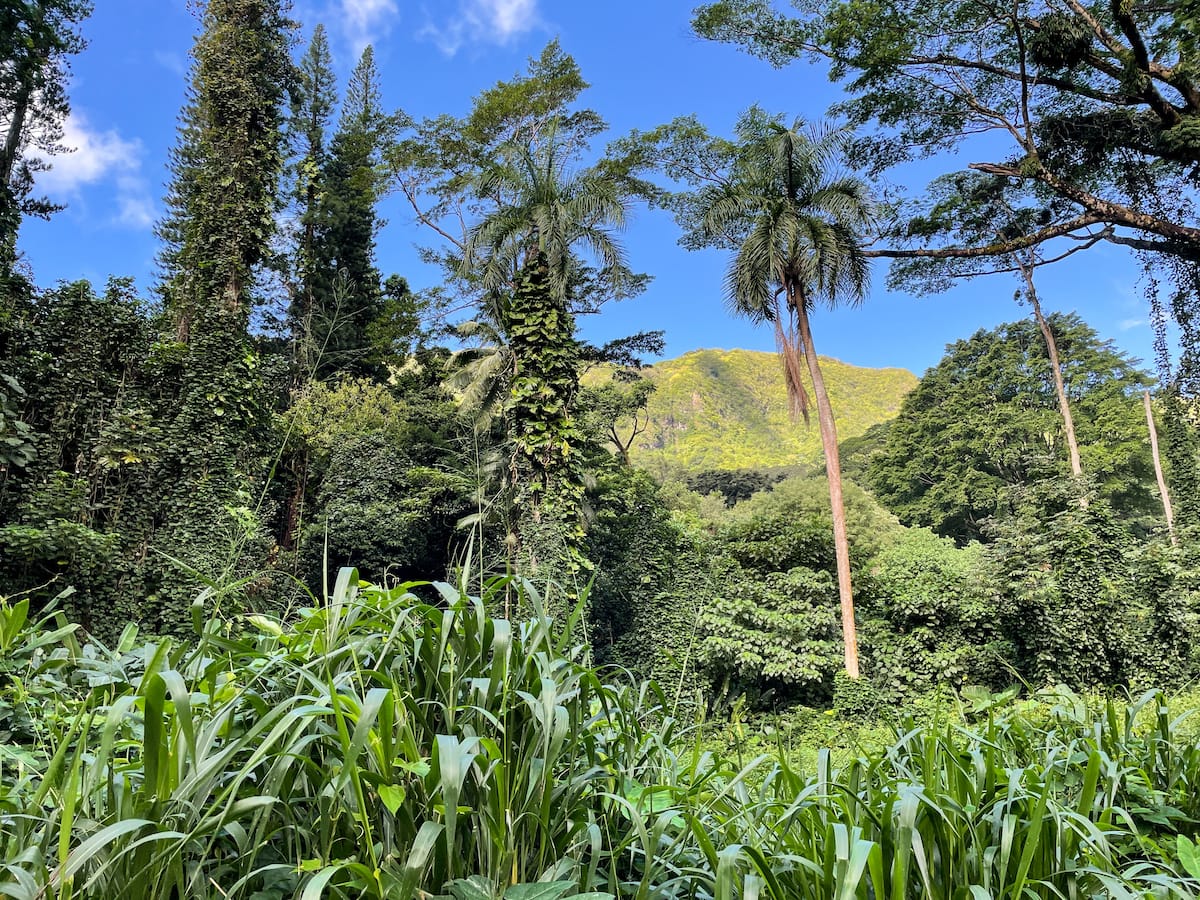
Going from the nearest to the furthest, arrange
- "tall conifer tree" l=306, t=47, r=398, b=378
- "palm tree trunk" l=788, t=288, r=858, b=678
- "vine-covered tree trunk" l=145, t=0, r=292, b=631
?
"vine-covered tree trunk" l=145, t=0, r=292, b=631, "palm tree trunk" l=788, t=288, r=858, b=678, "tall conifer tree" l=306, t=47, r=398, b=378

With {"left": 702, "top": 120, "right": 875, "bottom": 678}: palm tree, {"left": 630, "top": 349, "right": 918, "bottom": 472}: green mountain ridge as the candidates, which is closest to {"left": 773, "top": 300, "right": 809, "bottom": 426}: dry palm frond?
{"left": 702, "top": 120, "right": 875, "bottom": 678}: palm tree

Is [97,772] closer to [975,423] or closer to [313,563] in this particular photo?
[313,563]

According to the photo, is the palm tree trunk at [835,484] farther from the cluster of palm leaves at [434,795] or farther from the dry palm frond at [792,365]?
the cluster of palm leaves at [434,795]

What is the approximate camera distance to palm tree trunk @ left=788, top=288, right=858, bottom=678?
982 centimetres

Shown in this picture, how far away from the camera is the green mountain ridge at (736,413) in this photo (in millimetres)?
33438

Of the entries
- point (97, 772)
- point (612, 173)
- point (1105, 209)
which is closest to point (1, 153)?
point (612, 173)

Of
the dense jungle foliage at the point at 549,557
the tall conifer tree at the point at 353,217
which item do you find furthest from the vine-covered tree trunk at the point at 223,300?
the tall conifer tree at the point at 353,217

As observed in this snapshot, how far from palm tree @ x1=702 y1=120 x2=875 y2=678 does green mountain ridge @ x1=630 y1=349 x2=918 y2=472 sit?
15068 millimetres

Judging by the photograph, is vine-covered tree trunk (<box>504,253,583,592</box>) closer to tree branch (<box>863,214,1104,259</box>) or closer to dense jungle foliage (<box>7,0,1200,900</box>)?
dense jungle foliage (<box>7,0,1200,900</box>)

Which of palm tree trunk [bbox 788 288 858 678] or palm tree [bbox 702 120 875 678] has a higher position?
palm tree [bbox 702 120 875 678]

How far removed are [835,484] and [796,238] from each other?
4.18m

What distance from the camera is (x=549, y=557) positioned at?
8211mm

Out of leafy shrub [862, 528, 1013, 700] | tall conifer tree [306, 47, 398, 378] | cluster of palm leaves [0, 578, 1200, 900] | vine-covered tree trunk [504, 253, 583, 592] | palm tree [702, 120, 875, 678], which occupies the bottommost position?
leafy shrub [862, 528, 1013, 700]

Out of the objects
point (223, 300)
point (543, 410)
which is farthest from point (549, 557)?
point (223, 300)
